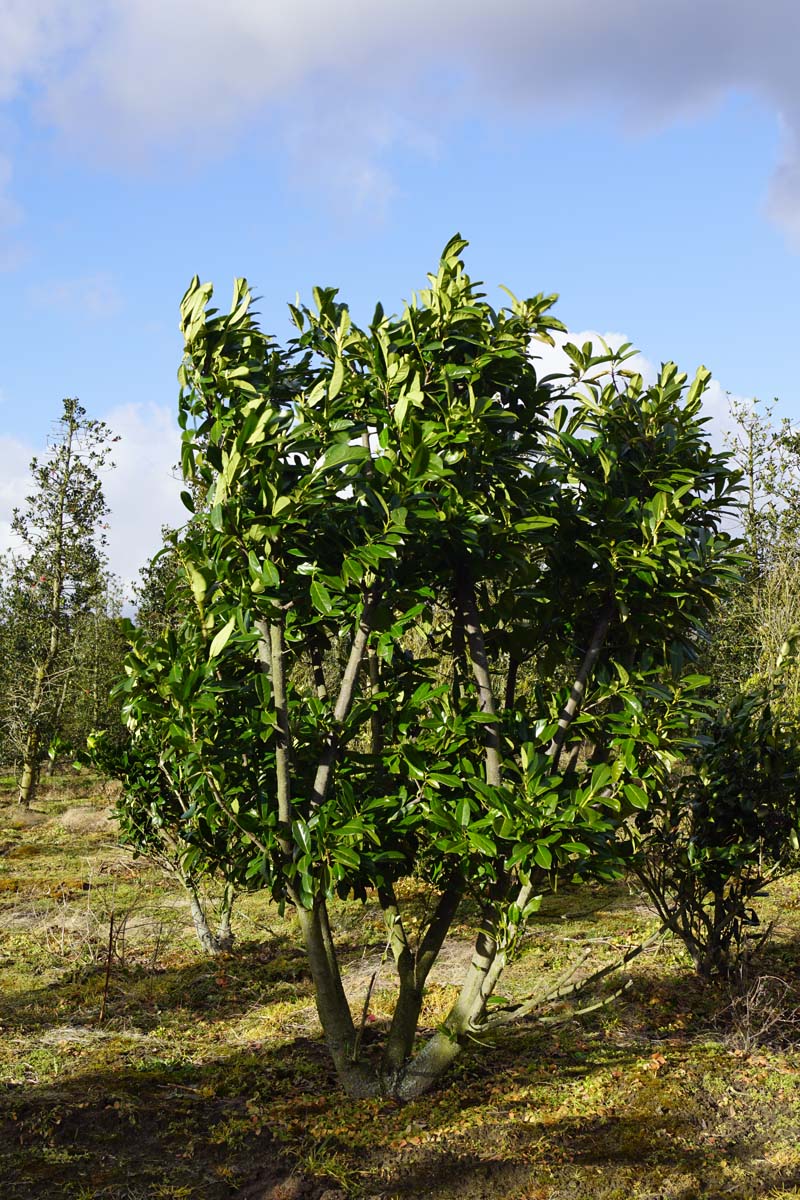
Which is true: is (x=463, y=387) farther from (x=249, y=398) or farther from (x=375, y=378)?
(x=249, y=398)

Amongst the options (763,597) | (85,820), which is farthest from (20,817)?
(763,597)

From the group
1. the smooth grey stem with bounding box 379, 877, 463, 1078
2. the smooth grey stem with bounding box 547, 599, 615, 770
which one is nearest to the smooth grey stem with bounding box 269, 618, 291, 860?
the smooth grey stem with bounding box 379, 877, 463, 1078

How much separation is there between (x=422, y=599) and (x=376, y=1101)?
2.87m

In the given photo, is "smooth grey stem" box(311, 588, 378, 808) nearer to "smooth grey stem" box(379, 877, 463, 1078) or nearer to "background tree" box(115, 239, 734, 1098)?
"background tree" box(115, 239, 734, 1098)

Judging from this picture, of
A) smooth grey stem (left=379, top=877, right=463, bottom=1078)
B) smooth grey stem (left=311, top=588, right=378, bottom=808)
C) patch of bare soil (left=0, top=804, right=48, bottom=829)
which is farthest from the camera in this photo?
patch of bare soil (left=0, top=804, right=48, bottom=829)

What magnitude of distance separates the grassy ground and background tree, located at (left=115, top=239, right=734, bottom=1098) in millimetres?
574

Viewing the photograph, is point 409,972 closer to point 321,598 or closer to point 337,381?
point 321,598

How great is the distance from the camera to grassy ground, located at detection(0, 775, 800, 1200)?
4.57 meters

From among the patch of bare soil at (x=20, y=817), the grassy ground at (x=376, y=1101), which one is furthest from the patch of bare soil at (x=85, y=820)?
the grassy ground at (x=376, y=1101)

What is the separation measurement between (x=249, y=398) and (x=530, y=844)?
2.44 metres

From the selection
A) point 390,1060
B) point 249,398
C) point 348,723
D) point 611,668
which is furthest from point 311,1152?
point 249,398

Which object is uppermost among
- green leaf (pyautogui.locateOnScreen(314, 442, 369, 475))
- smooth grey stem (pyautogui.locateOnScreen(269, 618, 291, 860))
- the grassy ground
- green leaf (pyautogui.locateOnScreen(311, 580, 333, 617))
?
green leaf (pyautogui.locateOnScreen(314, 442, 369, 475))

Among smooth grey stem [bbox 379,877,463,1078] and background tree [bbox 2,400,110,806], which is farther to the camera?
background tree [bbox 2,400,110,806]

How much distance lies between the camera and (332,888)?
442 centimetres
